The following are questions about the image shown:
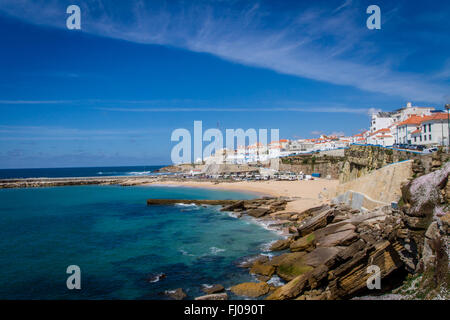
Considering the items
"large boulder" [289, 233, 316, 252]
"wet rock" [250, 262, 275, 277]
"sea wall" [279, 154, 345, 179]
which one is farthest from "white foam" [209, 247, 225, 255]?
"sea wall" [279, 154, 345, 179]

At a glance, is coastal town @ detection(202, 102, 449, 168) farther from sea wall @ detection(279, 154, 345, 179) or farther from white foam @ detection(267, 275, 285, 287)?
white foam @ detection(267, 275, 285, 287)

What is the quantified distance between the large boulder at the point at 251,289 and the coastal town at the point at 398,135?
16.7 m

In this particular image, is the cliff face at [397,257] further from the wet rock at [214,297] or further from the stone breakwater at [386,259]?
the wet rock at [214,297]

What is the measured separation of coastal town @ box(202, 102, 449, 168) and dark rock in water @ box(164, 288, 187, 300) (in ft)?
64.0

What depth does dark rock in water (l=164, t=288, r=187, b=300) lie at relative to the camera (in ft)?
40.1

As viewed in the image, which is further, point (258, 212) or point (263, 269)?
point (258, 212)

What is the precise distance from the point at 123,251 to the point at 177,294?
8.11 meters

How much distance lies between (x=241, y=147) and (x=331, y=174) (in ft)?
298

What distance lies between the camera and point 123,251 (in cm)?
1927

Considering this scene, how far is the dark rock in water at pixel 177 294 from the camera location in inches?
482

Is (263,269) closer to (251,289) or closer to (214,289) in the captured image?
(251,289)

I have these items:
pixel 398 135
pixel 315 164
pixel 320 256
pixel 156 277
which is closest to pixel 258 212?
pixel 320 256

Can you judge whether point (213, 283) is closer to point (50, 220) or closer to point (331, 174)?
point (50, 220)
